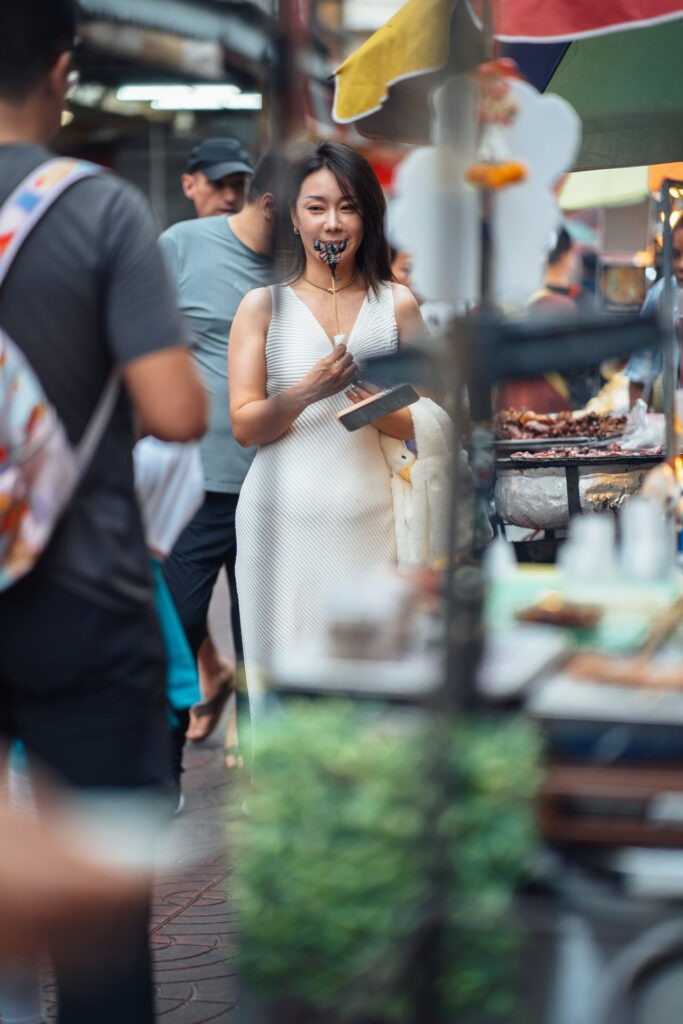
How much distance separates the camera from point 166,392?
7.14 feet

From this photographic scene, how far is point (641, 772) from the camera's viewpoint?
1.86 metres

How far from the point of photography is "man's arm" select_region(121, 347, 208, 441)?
217 cm

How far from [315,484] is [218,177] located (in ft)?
7.40

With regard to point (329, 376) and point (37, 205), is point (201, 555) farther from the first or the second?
point (37, 205)

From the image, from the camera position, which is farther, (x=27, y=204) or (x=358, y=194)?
(x=358, y=194)

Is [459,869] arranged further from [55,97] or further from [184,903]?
[184,903]

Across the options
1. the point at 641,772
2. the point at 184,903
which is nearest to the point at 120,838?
the point at 641,772

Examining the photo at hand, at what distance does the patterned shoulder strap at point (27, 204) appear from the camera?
213cm

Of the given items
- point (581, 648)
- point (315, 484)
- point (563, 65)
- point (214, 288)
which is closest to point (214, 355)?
point (214, 288)

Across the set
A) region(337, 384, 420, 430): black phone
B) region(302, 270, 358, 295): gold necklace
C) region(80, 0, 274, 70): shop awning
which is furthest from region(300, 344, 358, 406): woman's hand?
region(80, 0, 274, 70): shop awning

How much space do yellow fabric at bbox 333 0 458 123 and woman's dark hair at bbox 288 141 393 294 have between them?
0.11 meters

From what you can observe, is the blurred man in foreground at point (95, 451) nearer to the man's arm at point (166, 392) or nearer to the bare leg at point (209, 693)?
the man's arm at point (166, 392)

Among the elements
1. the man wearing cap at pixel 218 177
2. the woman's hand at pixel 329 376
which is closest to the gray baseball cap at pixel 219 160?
the man wearing cap at pixel 218 177

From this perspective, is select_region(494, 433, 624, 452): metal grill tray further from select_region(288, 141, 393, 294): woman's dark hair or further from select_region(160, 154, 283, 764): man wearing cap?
select_region(288, 141, 393, 294): woman's dark hair
